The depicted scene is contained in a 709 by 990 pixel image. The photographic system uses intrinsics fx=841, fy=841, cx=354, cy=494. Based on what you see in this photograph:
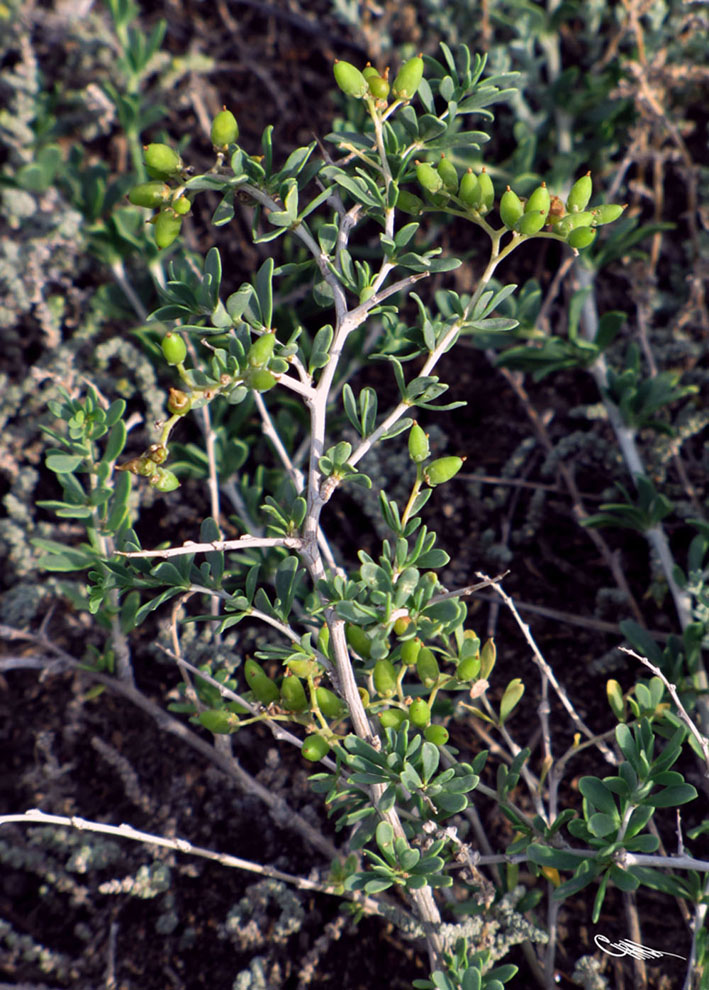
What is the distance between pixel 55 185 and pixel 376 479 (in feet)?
5.18

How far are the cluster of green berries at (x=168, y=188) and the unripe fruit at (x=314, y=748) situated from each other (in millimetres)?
966

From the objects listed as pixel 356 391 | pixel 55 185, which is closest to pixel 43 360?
pixel 55 185

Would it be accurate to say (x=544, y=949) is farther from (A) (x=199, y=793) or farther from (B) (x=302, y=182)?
(B) (x=302, y=182)

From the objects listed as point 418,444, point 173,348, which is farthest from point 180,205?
point 418,444

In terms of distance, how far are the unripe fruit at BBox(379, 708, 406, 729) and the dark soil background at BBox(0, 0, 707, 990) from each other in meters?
0.58

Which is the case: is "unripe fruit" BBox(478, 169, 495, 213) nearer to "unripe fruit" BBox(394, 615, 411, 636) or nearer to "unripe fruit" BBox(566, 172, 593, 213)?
"unripe fruit" BBox(566, 172, 593, 213)

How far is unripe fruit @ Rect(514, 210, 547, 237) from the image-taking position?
1.52 metres

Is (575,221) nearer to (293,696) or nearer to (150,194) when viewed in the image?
(150,194)

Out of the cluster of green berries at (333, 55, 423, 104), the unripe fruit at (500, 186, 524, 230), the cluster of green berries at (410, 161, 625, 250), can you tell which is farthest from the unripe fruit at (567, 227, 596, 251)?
the cluster of green berries at (333, 55, 423, 104)

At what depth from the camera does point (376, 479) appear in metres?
2.46

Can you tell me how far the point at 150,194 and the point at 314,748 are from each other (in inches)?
42.2

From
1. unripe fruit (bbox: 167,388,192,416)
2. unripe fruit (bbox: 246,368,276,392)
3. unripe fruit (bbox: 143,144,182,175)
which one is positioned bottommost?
unripe fruit (bbox: 167,388,192,416)

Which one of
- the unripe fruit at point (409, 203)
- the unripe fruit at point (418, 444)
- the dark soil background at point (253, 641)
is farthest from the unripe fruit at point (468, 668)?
the unripe fruit at point (409, 203)

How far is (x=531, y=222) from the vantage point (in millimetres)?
1520
